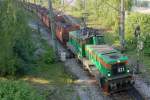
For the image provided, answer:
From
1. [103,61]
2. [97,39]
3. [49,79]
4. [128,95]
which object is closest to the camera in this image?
[128,95]

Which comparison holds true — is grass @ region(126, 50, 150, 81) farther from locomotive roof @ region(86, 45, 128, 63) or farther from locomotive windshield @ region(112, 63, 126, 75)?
locomotive roof @ region(86, 45, 128, 63)

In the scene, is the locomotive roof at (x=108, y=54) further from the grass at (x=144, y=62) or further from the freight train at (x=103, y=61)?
the grass at (x=144, y=62)

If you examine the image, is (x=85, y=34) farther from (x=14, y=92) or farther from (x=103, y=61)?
(x=14, y=92)

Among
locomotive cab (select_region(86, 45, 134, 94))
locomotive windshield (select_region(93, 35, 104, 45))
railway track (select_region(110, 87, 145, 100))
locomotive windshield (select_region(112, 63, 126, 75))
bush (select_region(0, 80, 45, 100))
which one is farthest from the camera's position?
locomotive windshield (select_region(93, 35, 104, 45))

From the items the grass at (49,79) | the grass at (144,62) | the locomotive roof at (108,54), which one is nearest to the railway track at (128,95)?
the locomotive roof at (108,54)

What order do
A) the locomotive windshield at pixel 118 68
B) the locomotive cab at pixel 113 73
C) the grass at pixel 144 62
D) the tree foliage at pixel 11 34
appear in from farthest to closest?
1. the grass at pixel 144 62
2. the tree foliage at pixel 11 34
3. the locomotive windshield at pixel 118 68
4. the locomotive cab at pixel 113 73

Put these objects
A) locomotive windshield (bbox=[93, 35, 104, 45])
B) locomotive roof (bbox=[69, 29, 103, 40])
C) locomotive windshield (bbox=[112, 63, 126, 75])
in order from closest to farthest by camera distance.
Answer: locomotive windshield (bbox=[112, 63, 126, 75])
locomotive windshield (bbox=[93, 35, 104, 45])
locomotive roof (bbox=[69, 29, 103, 40])

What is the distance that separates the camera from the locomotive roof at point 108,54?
18953mm

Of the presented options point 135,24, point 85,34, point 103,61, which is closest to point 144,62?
point 85,34

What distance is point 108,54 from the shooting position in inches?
781

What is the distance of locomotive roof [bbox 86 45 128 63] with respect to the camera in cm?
1895

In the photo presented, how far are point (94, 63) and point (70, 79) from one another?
6.38 feet

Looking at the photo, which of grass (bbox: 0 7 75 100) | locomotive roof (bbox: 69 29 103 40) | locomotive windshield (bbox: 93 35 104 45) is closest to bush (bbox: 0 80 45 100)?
grass (bbox: 0 7 75 100)

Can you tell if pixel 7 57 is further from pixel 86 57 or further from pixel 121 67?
pixel 121 67
